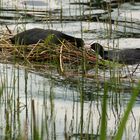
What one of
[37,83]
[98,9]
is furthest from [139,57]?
[98,9]

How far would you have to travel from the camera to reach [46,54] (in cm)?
575

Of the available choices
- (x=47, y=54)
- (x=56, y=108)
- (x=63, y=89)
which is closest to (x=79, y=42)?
(x=47, y=54)

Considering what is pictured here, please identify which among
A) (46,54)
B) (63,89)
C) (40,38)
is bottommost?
(63,89)

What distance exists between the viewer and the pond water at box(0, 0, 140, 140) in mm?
3336

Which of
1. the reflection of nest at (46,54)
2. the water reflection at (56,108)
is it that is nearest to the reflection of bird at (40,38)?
the reflection of nest at (46,54)

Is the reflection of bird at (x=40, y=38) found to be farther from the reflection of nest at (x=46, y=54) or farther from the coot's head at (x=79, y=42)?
the reflection of nest at (x=46, y=54)

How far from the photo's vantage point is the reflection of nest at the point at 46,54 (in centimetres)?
558

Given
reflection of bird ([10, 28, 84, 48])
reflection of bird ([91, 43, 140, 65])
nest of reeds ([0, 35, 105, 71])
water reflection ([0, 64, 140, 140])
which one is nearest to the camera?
water reflection ([0, 64, 140, 140])

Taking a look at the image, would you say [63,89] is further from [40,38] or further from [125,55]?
[40,38]

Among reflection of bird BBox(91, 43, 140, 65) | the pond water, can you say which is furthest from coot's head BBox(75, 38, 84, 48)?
the pond water

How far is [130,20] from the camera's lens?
27.2 ft

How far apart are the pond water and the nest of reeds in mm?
313

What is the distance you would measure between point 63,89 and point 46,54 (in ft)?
3.83

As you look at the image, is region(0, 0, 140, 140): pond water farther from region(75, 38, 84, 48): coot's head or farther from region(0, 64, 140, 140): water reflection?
region(75, 38, 84, 48): coot's head
